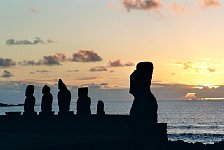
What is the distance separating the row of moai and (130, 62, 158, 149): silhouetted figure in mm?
9515

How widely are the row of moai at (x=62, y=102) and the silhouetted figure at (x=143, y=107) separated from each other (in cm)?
952

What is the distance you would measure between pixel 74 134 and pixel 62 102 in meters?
6.23

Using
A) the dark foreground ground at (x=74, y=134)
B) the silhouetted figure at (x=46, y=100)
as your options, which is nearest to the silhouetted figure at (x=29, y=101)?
the silhouetted figure at (x=46, y=100)

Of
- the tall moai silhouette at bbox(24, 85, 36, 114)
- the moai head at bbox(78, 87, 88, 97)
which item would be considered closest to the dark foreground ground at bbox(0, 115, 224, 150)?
the moai head at bbox(78, 87, 88, 97)

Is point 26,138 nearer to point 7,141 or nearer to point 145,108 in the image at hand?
point 7,141

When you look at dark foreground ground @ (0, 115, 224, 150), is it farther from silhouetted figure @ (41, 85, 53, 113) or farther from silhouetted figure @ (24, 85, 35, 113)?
silhouetted figure @ (24, 85, 35, 113)

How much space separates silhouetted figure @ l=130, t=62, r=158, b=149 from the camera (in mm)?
26016

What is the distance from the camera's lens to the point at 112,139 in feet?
87.2

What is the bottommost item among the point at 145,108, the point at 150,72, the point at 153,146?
the point at 153,146

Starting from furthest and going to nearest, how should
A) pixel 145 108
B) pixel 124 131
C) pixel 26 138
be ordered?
pixel 124 131
pixel 26 138
pixel 145 108

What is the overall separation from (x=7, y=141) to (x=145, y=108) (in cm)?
718

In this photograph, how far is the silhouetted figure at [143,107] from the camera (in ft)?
85.4

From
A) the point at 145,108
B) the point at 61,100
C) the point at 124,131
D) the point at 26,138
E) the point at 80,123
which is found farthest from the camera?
the point at 61,100

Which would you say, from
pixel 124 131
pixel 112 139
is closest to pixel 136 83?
pixel 112 139
